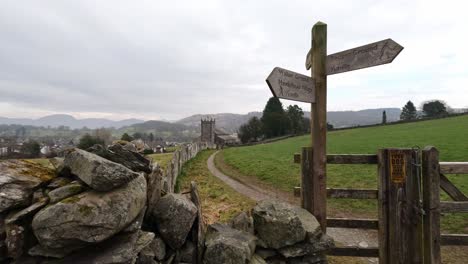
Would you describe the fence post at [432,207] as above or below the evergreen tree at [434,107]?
below

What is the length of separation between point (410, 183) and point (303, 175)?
1743 mm

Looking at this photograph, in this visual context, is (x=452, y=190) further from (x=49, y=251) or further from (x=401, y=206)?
(x=49, y=251)

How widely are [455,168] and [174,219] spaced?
15.0ft

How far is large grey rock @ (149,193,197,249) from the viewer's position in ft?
13.8

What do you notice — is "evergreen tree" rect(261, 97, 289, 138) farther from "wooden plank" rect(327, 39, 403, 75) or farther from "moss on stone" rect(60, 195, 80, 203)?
"moss on stone" rect(60, 195, 80, 203)

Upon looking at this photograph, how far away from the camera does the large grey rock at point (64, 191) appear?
3504 millimetres

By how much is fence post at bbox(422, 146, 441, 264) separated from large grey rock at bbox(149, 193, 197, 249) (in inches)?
149

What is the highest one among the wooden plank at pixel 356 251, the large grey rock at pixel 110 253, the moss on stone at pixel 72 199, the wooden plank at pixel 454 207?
the moss on stone at pixel 72 199

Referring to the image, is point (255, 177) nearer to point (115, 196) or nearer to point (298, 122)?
point (115, 196)

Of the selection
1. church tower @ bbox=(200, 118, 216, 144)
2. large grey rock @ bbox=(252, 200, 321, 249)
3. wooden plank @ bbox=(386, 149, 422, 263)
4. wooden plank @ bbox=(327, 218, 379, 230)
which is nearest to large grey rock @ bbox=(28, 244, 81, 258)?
large grey rock @ bbox=(252, 200, 321, 249)

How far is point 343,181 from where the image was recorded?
14.8 m

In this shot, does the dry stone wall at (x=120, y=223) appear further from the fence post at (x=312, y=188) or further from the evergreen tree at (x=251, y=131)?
the evergreen tree at (x=251, y=131)

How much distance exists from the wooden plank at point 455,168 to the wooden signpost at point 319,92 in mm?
661

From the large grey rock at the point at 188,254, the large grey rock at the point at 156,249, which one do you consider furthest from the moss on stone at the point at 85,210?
the large grey rock at the point at 188,254
